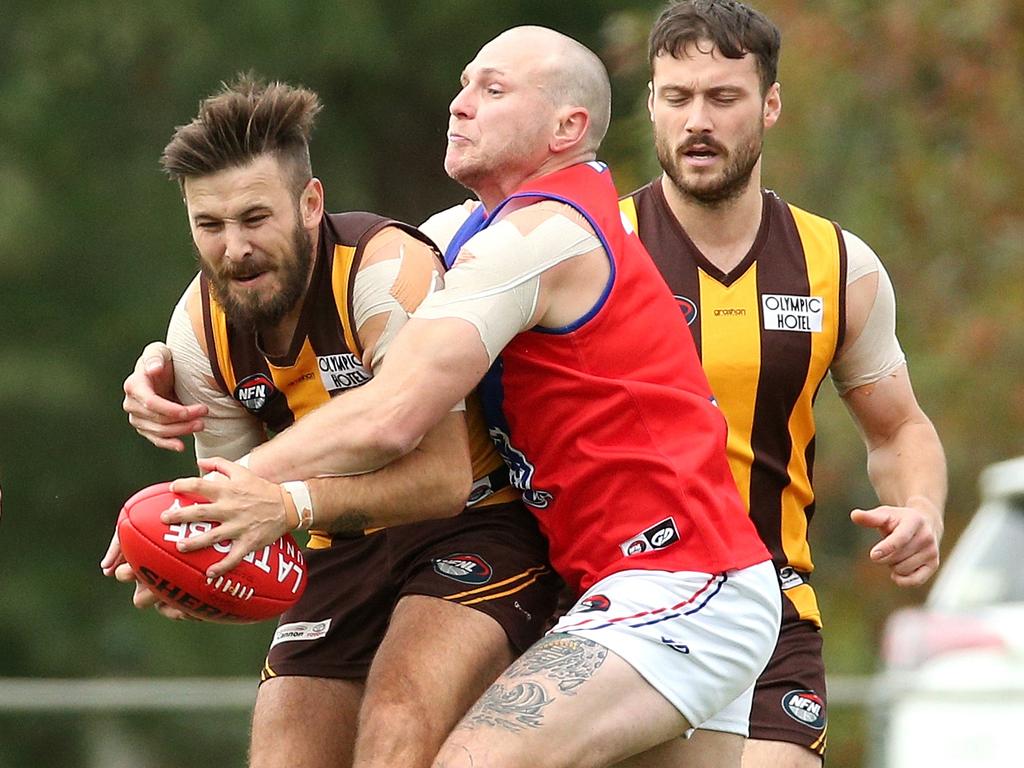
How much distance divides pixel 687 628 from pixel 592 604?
250mm

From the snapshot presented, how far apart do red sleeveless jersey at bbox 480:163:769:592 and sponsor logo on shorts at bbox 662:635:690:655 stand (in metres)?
0.19

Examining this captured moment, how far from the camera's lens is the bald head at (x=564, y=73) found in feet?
19.4

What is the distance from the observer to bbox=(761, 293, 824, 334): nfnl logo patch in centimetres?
652

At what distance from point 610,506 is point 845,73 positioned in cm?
846

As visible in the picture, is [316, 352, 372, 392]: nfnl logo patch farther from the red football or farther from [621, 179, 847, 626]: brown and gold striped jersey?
[621, 179, 847, 626]: brown and gold striped jersey

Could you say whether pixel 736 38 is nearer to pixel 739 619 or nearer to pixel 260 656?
pixel 739 619

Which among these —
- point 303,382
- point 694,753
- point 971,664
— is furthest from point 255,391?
point 971,664

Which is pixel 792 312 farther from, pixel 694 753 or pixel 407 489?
pixel 407 489

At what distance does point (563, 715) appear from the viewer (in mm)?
5172

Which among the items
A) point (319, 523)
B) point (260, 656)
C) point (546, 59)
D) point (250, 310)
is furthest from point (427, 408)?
point (260, 656)

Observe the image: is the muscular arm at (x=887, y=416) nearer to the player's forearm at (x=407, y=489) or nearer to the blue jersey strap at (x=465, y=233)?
the blue jersey strap at (x=465, y=233)

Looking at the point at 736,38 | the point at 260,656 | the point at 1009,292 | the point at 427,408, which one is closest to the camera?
the point at 427,408

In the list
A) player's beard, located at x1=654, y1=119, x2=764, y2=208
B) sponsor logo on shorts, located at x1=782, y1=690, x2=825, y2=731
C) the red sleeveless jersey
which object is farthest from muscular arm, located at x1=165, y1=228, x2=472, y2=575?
sponsor logo on shorts, located at x1=782, y1=690, x2=825, y2=731

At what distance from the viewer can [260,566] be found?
17.7 feet
